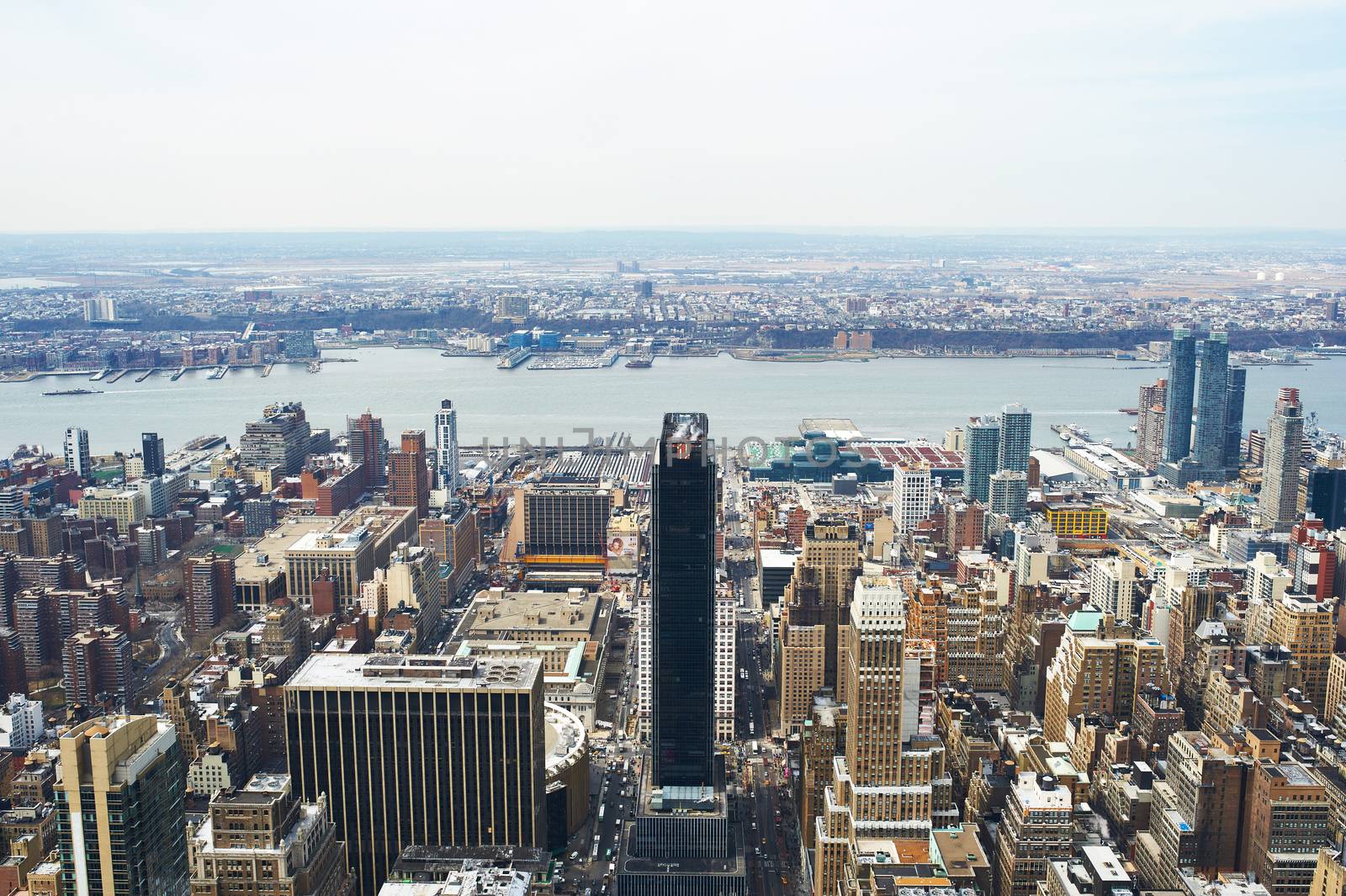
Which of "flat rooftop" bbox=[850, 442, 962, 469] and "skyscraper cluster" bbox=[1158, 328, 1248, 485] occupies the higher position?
"skyscraper cluster" bbox=[1158, 328, 1248, 485]

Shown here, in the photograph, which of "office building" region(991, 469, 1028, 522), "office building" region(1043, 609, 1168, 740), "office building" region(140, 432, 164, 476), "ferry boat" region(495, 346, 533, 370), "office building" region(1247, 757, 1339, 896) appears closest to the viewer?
"office building" region(1247, 757, 1339, 896)

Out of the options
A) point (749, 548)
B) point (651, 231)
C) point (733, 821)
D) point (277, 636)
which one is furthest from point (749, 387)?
point (651, 231)

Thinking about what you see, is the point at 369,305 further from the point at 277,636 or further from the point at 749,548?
the point at 277,636

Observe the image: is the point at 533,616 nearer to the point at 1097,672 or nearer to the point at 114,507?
the point at 1097,672

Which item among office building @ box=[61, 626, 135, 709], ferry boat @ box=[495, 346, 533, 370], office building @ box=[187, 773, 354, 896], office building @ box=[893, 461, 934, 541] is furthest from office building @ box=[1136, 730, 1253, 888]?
ferry boat @ box=[495, 346, 533, 370]

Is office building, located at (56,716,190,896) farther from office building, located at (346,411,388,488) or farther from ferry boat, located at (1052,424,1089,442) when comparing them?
ferry boat, located at (1052,424,1089,442)

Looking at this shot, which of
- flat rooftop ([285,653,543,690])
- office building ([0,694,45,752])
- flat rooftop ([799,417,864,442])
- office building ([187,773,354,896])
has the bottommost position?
office building ([0,694,45,752])

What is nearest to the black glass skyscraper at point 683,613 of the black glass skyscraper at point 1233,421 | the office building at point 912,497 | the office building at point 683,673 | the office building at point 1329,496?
the office building at point 683,673

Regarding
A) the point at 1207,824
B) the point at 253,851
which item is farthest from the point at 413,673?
the point at 1207,824
